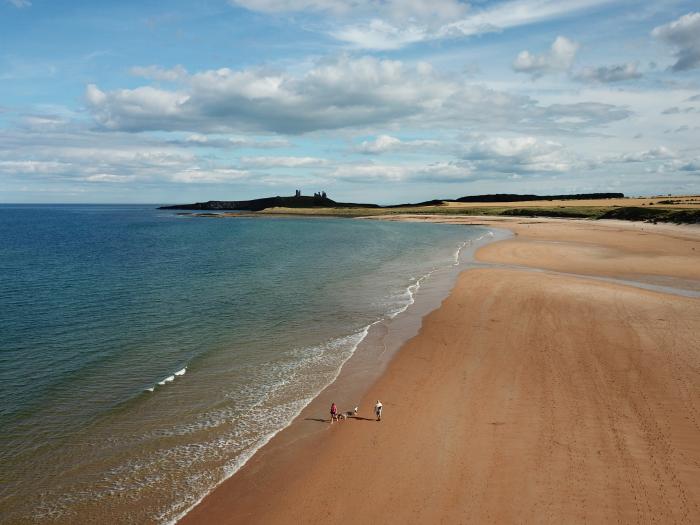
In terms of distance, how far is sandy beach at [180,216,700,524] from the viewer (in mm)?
11203

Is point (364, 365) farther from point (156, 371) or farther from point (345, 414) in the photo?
point (156, 371)

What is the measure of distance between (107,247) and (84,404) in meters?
59.6

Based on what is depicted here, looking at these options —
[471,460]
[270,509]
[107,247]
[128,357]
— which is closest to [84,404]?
[128,357]

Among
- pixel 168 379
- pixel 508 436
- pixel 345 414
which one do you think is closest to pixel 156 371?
pixel 168 379

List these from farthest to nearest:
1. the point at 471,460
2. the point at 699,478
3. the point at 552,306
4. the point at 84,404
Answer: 1. the point at 552,306
2. the point at 84,404
3. the point at 471,460
4. the point at 699,478

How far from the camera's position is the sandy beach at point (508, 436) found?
1120 centimetres

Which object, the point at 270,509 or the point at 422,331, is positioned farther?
the point at 422,331

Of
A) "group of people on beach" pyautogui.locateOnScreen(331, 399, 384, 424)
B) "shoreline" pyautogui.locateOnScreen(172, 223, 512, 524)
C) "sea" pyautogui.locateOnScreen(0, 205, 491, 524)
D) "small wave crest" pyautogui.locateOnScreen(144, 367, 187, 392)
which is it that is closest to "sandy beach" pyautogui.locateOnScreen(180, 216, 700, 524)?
"shoreline" pyautogui.locateOnScreen(172, 223, 512, 524)

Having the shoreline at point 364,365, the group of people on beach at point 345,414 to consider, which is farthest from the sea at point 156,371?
the group of people on beach at point 345,414

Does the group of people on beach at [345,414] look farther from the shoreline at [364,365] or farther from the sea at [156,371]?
the sea at [156,371]

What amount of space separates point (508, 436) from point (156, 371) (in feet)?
46.3

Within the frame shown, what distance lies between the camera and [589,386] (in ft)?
56.9

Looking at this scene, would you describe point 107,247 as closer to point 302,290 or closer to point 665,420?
point 302,290

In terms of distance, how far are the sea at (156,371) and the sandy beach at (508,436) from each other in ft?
4.54
